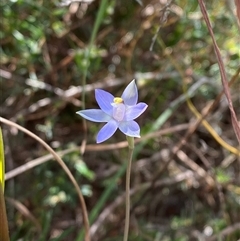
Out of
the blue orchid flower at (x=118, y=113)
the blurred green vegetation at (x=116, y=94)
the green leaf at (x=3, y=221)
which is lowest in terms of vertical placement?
the blurred green vegetation at (x=116, y=94)

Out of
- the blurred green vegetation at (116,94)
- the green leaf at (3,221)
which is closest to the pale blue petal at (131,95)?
the green leaf at (3,221)

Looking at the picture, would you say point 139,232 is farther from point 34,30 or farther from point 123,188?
point 34,30

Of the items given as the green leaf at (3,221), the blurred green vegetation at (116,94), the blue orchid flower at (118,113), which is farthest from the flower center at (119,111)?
the blurred green vegetation at (116,94)

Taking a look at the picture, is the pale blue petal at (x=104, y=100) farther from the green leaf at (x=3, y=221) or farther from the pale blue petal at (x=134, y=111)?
the green leaf at (x=3, y=221)

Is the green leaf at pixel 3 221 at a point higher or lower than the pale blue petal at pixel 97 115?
lower

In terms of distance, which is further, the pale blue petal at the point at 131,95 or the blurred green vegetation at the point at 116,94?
the blurred green vegetation at the point at 116,94

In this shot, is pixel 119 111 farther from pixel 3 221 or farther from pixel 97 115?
pixel 3 221

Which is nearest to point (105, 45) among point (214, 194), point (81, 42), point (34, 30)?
point (81, 42)

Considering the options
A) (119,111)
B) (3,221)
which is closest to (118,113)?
(119,111)

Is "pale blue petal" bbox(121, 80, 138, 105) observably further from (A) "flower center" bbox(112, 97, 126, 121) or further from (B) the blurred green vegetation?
(B) the blurred green vegetation
